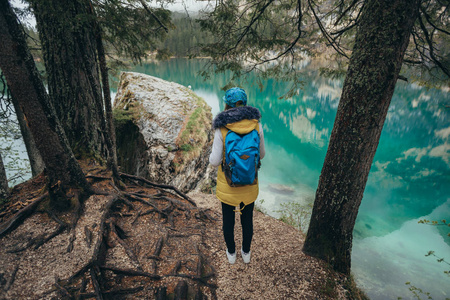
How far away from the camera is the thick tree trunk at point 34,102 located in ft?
7.57

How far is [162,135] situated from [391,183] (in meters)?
13.5

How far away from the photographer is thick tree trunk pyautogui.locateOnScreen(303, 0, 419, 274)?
2.26 metres

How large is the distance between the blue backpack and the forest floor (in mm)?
1442

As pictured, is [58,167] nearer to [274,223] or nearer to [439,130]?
[274,223]

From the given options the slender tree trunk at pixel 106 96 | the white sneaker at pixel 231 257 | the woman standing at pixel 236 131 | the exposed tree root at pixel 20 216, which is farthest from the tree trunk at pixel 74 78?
the white sneaker at pixel 231 257

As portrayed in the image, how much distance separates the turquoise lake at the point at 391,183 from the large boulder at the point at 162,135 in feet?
5.62

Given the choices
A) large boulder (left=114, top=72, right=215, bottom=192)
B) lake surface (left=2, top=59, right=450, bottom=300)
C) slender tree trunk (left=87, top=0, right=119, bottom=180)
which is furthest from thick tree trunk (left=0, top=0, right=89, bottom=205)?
lake surface (left=2, top=59, right=450, bottom=300)

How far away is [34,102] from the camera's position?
2.58 m

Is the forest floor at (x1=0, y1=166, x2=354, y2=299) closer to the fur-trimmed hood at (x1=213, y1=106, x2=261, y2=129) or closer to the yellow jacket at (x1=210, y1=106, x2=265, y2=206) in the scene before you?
the yellow jacket at (x1=210, y1=106, x2=265, y2=206)

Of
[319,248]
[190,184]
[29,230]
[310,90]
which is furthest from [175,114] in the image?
[310,90]

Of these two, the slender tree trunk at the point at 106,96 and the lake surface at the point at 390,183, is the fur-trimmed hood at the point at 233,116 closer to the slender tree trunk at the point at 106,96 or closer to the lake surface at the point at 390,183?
the slender tree trunk at the point at 106,96

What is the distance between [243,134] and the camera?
94.5 inches

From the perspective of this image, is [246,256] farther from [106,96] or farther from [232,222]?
[106,96]

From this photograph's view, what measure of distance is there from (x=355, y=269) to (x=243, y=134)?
7178 millimetres
